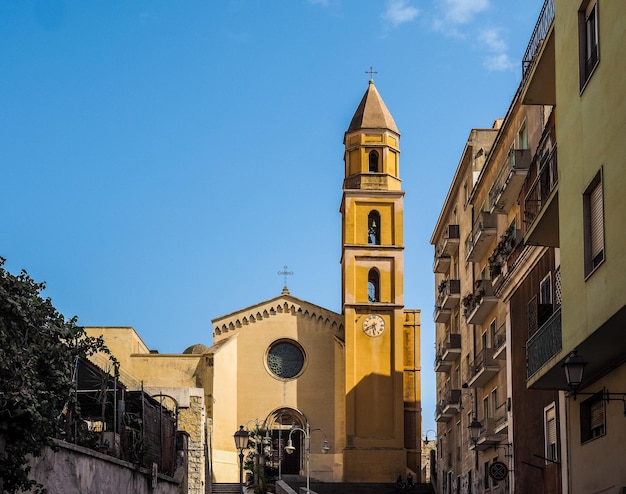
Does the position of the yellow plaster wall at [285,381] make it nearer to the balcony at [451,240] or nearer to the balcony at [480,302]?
the balcony at [451,240]

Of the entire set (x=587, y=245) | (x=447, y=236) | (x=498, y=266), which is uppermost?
(x=447, y=236)

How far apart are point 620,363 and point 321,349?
45.8 metres

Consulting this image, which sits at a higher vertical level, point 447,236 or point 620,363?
point 447,236

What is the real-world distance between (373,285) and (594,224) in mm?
46323

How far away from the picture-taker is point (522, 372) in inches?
990

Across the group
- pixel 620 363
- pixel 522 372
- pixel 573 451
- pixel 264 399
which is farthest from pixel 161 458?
pixel 264 399

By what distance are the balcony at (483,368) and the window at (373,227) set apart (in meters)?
25.8

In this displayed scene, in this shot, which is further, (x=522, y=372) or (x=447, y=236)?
(x=447, y=236)

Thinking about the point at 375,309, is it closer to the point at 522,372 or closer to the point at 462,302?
the point at 462,302

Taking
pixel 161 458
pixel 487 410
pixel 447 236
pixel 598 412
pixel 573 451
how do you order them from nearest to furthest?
1. pixel 598 412
2. pixel 573 451
3. pixel 161 458
4. pixel 487 410
5. pixel 447 236

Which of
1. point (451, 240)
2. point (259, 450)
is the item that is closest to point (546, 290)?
point (451, 240)

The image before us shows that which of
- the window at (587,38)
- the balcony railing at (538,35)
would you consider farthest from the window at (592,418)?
the balcony railing at (538,35)

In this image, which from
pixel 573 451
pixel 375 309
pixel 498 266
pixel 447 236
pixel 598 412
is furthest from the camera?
pixel 375 309

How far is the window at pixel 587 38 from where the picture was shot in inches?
611
